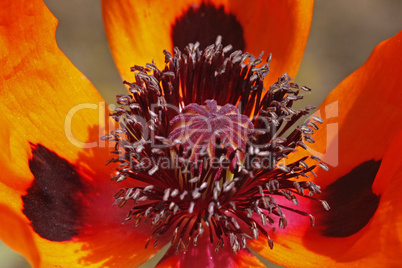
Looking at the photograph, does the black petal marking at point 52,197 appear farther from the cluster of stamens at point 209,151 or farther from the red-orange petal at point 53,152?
the cluster of stamens at point 209,151

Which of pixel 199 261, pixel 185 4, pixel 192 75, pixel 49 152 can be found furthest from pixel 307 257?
pixel 185 4

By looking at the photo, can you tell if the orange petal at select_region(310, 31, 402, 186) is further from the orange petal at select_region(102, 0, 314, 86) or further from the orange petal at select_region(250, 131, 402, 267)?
the orange petal at select_region(102, 0, 314, 86)

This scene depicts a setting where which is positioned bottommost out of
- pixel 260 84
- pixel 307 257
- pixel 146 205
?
pixel 307 257

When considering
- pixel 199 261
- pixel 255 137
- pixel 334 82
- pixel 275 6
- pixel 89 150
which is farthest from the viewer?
pixel 334 82

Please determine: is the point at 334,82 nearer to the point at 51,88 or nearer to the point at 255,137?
the point at 255,137

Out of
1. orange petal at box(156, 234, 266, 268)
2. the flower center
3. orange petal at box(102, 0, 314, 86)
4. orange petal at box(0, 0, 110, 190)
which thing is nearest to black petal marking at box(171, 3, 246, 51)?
orange petal at box(102, 0, 314, 86)

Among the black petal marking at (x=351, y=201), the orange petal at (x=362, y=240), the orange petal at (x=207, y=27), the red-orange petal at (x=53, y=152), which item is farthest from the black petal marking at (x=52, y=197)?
the black petal marking at (x=351, y=201)
